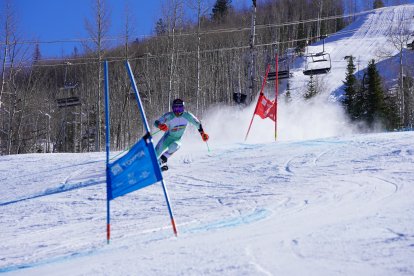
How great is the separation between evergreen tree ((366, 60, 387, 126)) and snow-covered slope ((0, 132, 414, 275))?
82.1ft

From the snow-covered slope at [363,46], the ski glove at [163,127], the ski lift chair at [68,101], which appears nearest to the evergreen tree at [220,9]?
the snow-covered slope at [363,46]

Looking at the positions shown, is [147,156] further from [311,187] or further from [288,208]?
[311,187]

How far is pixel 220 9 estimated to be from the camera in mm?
70312

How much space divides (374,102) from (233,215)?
32.4 meters

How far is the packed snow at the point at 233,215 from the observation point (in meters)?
3.97

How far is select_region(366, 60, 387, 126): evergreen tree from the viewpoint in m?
34.7

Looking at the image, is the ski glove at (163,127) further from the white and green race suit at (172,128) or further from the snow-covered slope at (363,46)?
the snow-covered slope at (363,46)

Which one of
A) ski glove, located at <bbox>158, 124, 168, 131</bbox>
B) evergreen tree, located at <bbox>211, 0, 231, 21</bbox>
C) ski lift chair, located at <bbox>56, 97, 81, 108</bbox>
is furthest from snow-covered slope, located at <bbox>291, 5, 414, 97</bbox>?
ski glove, located at <bbox>158, 124, 168, 131</bbox>

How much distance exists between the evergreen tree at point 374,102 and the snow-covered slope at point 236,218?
25018mm

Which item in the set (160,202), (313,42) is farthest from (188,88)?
(160,202)

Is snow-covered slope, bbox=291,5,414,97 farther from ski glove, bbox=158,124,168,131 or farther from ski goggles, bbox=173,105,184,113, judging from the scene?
ski glove, bbox=158,124,168,131

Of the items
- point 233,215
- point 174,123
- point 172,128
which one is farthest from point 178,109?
point 233,215

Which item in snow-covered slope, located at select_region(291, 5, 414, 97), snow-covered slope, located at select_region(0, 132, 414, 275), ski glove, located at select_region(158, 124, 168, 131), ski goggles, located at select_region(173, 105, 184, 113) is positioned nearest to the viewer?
snow-covered slope, located at select_region(0, 132, 414, 275)

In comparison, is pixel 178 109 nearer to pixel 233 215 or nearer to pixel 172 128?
pixel 172 128
